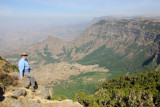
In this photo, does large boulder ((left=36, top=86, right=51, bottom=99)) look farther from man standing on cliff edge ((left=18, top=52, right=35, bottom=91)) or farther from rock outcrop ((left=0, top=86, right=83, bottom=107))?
man standing on cliff edge ((left=18, top=52, right=35, bottom=91))

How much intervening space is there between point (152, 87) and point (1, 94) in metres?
67.3

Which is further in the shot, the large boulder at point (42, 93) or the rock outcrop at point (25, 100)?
the large boulder at point (42, 93)

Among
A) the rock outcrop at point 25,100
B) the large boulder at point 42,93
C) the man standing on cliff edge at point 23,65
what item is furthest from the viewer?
the large boulder at point 42,93

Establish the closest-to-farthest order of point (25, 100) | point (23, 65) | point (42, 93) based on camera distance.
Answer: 1. point (23, 65)
2. point (25, 100)
3. point (42, 93)

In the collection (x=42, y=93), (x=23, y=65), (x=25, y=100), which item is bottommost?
(x=42, y=93)

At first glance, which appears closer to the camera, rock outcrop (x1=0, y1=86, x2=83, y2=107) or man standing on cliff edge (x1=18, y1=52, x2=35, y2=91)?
man standing on cliff edge (x1=18, y1=52, x2=35, y2=91)

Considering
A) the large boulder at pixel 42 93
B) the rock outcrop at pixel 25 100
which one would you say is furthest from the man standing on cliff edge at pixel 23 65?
the large boulder at pixel 42 93

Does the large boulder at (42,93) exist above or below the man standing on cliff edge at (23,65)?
below

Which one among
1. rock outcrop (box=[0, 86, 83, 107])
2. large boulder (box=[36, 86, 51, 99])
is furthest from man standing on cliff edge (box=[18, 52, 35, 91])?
large boulder (box=[36, 86, 51, 99])

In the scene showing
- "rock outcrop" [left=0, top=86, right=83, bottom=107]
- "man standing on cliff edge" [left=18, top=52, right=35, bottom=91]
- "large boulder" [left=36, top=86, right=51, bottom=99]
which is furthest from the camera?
"large boulder" [left=36, top=86, right=51, bottom=99]

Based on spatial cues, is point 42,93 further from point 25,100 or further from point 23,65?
point 23,65

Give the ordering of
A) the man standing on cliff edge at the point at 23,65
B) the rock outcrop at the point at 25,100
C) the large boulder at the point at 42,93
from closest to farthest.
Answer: the man standing on cliff edge at the point at 23,65, the rock outcrop at the point at 25,100, the large boulder at the point at 42,93

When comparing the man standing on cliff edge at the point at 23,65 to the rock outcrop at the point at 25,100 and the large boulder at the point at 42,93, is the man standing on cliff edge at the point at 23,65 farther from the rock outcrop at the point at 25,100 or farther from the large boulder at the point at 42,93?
the large boulder at the point at 42,93

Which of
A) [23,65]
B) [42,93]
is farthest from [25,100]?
[23,65]
